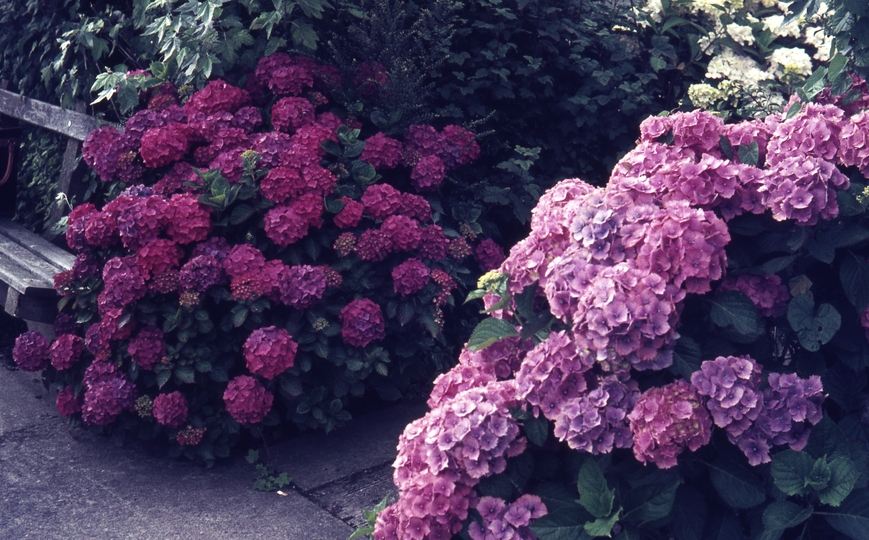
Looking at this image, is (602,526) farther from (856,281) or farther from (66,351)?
(66,351)

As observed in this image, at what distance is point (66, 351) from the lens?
3332 millimetres

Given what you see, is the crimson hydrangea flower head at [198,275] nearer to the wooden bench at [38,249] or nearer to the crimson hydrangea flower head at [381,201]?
the crimson hydrangea flower head at [381,201]

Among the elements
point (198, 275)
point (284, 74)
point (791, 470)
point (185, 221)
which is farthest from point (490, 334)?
point (284, 74)

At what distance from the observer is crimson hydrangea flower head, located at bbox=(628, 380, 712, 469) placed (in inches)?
68.9

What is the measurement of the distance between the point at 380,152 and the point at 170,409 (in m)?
1.30

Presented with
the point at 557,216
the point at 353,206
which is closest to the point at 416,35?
the point at 353,206

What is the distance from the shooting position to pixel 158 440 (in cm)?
353

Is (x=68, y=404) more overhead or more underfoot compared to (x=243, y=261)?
more underfoot

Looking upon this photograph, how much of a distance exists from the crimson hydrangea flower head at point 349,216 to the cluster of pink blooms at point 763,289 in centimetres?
161

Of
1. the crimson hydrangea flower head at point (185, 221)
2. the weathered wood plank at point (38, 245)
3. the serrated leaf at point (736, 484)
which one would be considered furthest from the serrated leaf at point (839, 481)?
the weathered wood plank at point (38, 245)

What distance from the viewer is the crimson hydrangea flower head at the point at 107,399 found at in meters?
3.15

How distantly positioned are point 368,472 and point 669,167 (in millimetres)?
→ 1785

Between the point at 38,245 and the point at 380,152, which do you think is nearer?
the point at 380,152

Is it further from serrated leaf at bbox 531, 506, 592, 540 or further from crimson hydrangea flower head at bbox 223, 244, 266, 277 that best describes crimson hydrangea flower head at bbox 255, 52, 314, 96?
serrated leaf at bbox 531, 506, 592, 540
